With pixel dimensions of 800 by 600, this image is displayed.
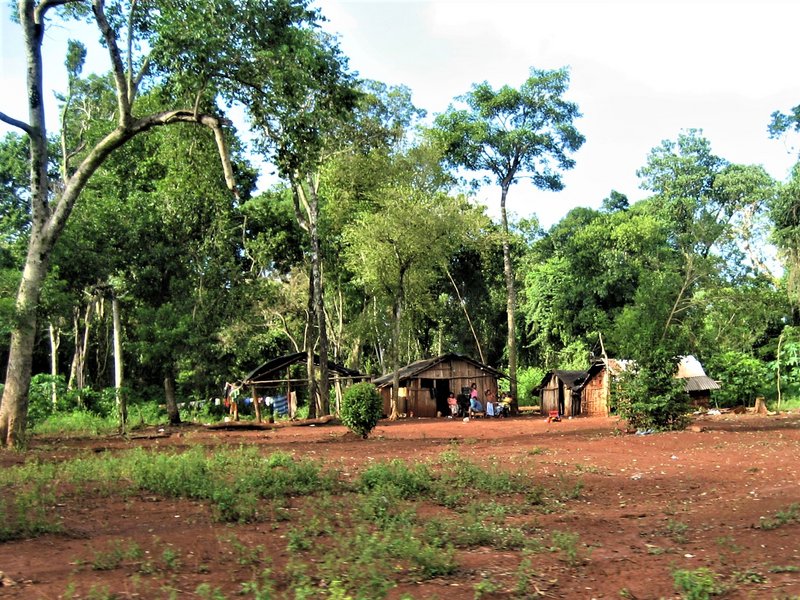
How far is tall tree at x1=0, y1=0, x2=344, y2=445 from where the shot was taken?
43.7 feet

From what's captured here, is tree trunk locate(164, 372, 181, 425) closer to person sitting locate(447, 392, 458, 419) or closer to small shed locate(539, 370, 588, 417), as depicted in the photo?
person sitting locate(447, 392, 458, 419)

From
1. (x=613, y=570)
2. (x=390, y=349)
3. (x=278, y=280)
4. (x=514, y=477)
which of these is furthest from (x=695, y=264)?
(x=390, y=349)

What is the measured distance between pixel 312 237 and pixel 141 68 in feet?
42.9

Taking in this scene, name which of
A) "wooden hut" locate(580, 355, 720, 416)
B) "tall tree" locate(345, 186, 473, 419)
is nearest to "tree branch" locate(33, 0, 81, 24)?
"tall tree" locate(345, 186, 473, 419)

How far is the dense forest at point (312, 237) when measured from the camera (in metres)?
14.3

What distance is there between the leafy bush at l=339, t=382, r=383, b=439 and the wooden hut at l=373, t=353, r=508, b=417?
55.6ft

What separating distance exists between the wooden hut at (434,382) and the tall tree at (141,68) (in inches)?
892

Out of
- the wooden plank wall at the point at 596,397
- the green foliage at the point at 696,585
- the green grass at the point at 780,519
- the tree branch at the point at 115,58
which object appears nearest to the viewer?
the green foliage at the point at 696,585

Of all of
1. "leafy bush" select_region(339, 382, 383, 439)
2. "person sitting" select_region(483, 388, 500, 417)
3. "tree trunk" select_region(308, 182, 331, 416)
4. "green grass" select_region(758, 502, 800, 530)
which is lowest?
"person sitting" select_region(483, 388, 500, 417)

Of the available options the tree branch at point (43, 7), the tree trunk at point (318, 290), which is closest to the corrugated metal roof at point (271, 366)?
the tree trunk at point (318, 290)

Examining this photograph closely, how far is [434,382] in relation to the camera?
120 ft

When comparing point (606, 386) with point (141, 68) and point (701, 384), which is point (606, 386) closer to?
point (701, 384)

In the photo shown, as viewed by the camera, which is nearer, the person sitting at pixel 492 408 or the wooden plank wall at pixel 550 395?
the person sitting at pixel 492 408

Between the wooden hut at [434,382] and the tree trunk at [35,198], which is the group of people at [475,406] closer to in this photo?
the wooden hut at [434,382]
